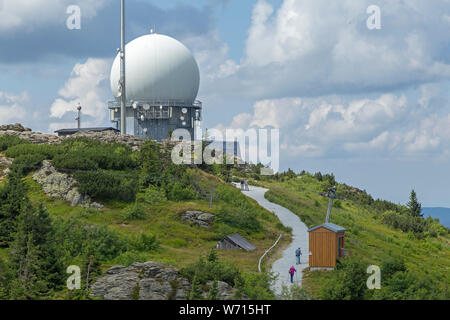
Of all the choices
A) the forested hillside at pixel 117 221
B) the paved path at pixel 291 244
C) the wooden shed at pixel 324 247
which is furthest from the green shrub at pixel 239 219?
the wooden shed at pixel 324 247

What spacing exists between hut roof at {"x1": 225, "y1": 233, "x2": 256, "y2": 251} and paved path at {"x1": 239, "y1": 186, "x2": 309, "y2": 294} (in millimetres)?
2252

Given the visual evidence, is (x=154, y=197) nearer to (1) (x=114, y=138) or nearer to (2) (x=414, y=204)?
(1) (x=114, y=138)

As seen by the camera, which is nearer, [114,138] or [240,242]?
[240,242]

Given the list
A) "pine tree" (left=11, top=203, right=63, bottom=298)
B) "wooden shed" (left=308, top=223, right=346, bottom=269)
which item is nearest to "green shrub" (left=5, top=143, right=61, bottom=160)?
"pine tree" (left=11, top=203, right=63, bottom=298)

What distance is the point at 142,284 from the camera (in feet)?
94.0

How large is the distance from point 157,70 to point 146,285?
4202 cm

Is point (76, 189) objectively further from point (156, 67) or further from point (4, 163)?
point (156, 67)

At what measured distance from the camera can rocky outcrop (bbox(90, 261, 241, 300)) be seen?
27547 mm

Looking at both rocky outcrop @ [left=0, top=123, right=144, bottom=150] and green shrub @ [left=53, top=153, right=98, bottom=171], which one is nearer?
green shrub @ [left=53, top=153, right=98, bottom=171]

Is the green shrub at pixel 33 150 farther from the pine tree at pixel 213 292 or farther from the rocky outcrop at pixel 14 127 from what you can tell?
the pine tree at pixel 213 292

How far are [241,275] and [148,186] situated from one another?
22127 mm

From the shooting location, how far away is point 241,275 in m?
30.6

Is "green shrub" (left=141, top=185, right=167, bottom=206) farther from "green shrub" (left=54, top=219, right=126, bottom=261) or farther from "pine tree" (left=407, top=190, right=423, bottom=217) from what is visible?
"pine tree" (left=407, top=190, right=423, bottom=217)

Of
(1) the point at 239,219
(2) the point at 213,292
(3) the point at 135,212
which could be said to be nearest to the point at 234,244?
(1) the point at 239,219
